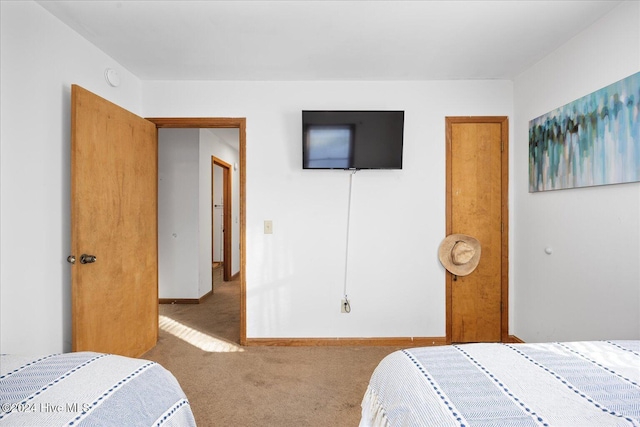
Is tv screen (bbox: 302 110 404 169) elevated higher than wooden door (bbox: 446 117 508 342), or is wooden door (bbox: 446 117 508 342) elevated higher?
tv screen (bbox: 302 110 404 169)

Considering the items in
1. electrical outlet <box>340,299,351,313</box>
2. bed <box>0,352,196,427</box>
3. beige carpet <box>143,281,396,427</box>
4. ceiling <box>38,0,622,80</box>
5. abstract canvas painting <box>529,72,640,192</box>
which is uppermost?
ceiling <box>38,0,622,80</box>

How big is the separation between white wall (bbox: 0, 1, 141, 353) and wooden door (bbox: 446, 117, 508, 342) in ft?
9.22

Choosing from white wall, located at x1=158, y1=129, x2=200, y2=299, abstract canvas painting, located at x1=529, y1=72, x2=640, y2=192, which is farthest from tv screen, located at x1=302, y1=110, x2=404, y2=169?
white wall, located at x1=158, y1=129, x2=200, y2=299

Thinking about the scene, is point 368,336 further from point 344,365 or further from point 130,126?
point 130,126

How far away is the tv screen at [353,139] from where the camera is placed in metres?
2.68

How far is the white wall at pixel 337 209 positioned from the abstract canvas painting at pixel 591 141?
0.61 metres

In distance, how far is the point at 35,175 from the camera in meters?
1.78

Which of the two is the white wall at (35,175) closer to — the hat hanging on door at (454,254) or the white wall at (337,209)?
the white wall at (337,209)

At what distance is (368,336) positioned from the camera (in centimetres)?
284

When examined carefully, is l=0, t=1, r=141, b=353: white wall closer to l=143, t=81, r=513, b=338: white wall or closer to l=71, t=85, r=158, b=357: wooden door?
l=71, t=85, r=158, b=357: wooden door

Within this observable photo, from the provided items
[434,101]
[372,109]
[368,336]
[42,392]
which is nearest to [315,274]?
[368,336]

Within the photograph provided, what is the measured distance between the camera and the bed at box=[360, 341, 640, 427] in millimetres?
842

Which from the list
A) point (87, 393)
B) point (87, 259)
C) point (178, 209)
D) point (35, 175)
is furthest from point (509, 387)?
point (178, 209)

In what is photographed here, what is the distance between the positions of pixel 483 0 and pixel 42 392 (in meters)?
2.52
